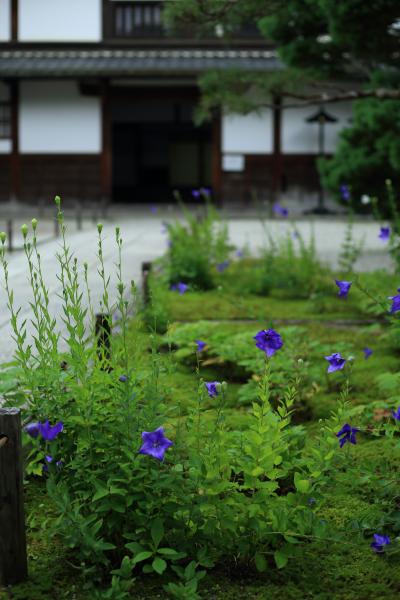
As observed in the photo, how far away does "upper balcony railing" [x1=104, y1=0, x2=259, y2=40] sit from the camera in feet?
69.4

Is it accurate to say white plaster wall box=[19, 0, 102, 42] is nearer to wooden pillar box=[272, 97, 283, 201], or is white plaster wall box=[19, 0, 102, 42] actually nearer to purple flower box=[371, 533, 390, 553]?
wooden pillar box=[272, 97, 283, 201]

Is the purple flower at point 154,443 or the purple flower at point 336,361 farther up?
the purple flower at point 336,361

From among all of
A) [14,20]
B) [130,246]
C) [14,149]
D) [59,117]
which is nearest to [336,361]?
[130,246]

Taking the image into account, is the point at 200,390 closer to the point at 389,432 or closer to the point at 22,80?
the point at 389,432

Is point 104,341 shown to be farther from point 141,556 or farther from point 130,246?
point 130,246

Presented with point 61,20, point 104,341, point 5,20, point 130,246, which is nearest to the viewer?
point 104,341

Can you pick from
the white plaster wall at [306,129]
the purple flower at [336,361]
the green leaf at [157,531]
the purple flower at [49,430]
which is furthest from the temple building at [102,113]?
the green leaf at [157,531]

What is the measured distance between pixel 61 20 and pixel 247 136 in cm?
511

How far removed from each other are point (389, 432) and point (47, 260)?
7.92 m

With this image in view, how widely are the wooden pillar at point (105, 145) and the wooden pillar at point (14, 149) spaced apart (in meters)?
2.00

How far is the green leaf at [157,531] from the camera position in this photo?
102 inches

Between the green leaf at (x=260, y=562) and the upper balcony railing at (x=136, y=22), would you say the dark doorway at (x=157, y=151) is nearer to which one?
the upper balcony railing at (x=136, y=22)

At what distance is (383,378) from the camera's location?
4160 millimetres

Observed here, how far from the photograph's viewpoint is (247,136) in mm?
21156
